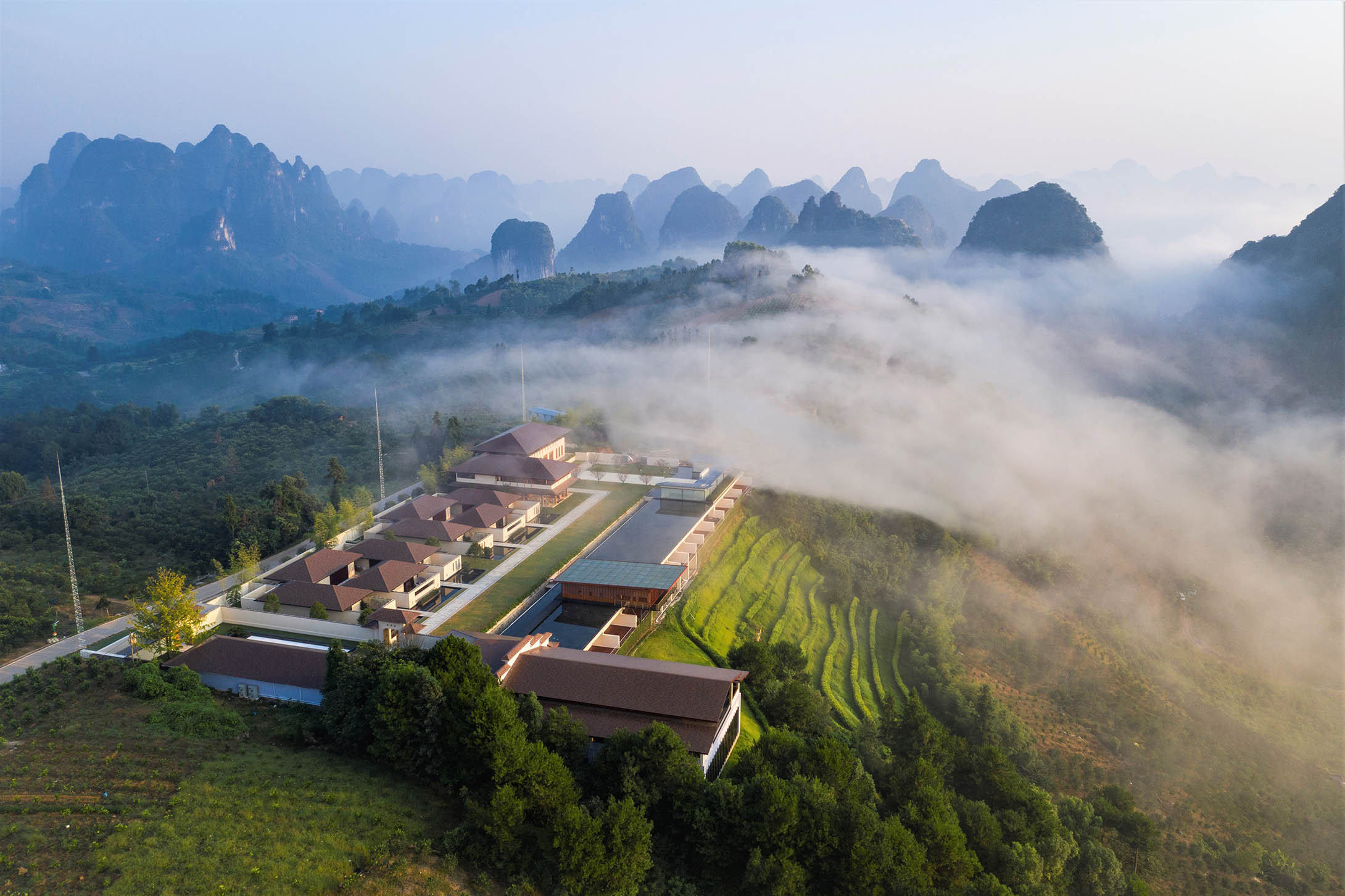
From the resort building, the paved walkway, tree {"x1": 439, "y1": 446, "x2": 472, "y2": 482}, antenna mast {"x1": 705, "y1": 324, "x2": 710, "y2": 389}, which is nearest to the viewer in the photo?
the paved walkway

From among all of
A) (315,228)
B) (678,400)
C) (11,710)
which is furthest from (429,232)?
(11,710)

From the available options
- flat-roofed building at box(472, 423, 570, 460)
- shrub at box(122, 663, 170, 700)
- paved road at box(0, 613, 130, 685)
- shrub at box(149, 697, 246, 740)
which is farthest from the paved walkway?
paved road at box(0, 613, 130, 685)

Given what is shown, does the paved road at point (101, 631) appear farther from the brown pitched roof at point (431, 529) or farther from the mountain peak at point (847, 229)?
the mountain peak at point (847, 229)

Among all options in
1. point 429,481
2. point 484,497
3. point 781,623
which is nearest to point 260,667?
point 484,497

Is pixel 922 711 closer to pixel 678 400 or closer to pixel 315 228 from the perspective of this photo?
pixel 678 400

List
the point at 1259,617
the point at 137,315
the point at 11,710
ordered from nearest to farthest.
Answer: the point at 11,710 → the point at 1259,617 → the point at 137,315

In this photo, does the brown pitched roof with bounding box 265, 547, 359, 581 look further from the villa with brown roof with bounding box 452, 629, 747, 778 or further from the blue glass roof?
the villa with brown roof with bounding box 452, 629, 747, 778
